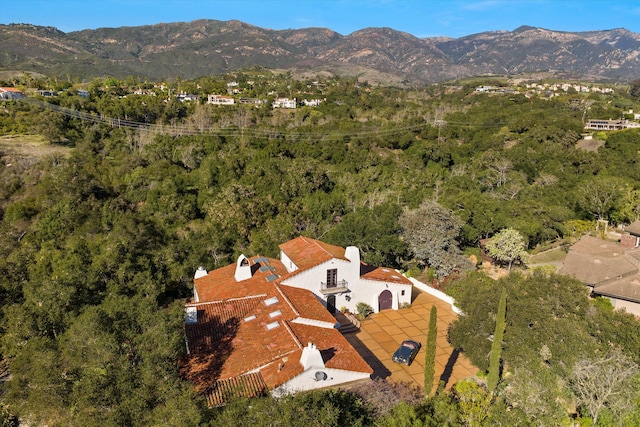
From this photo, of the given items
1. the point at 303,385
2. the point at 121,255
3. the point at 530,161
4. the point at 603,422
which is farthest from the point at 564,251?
the point at 121,255

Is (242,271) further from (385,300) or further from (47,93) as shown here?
(47,93)

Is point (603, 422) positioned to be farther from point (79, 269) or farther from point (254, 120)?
point (254, 120)

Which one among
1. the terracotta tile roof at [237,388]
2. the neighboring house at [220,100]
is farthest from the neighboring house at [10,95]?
the terracotta tile roof at [237,388]

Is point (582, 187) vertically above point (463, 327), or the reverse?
point (582, 187)

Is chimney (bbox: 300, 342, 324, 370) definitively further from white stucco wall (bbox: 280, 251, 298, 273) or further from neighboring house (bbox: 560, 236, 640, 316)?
neighboring house (bbox: 560, 236, 640, 316)

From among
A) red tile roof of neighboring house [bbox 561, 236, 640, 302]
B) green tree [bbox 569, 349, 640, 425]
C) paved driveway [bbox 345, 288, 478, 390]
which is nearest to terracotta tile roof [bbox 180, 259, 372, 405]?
paved driveway [bbox 345, 288, 478, 390]

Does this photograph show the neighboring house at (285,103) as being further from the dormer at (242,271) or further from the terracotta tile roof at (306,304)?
the terracotta tile roof at (306,304)

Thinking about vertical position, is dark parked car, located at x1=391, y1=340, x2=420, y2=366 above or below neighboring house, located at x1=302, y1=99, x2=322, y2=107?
below
